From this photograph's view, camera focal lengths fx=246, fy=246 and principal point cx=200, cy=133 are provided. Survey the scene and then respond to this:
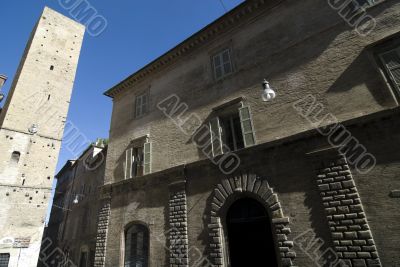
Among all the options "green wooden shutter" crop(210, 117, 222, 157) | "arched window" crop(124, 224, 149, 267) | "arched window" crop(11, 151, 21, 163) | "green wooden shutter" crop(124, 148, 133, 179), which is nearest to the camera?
"green wooden shutter" crop(210, 117, 222, 157)

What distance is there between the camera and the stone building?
1609 centimetres

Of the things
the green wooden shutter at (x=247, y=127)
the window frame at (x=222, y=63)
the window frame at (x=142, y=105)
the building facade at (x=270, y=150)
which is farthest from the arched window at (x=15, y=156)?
the green wooden shutter at (x=247, y=127)

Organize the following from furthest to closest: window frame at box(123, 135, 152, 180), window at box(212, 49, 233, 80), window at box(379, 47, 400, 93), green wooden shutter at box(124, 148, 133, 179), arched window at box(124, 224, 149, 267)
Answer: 1. green wooden shutter at box(124, 148, 133, 179)
2. window frame at box(123, 135, 152, 180)
3. window at box(212, 49, 233, 80)
4. arched window at box(124, 224, 149, 267)
5. window at box(379, 47, 400, 93)

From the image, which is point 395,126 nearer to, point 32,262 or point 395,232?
point 395,232

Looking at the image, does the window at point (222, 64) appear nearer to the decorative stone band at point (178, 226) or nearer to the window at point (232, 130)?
the window at point (232, 130)

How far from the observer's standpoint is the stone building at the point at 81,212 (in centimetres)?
1609

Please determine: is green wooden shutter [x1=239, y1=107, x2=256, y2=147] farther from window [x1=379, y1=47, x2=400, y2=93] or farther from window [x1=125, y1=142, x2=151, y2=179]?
window [x1=125, y1=142, x2=151, y2=179]

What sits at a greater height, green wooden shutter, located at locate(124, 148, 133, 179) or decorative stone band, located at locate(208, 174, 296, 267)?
green wooden shutter, located at locate(124, 148, 133, 179)

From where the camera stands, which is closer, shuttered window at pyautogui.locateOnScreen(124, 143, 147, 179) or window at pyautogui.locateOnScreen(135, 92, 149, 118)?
shuttered window at pyautogui.locateOnScreen(124, 143, 147, 179)

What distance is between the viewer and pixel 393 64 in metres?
6.02

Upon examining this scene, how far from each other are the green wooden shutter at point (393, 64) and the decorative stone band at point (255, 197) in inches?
158

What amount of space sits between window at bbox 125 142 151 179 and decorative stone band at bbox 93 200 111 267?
174cm

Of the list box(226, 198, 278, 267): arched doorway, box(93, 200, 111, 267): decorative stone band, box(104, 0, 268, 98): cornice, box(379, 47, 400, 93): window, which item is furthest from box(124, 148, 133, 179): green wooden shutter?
box(379, 47, 400, 93): window

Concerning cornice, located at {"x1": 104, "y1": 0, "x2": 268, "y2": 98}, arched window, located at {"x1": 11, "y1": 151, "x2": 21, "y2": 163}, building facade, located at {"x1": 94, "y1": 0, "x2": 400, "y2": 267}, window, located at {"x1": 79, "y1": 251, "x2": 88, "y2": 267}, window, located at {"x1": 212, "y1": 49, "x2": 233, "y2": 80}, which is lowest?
window, located at {"x1": 79, "y1": 251, "x2": 88, "y2": 267}
